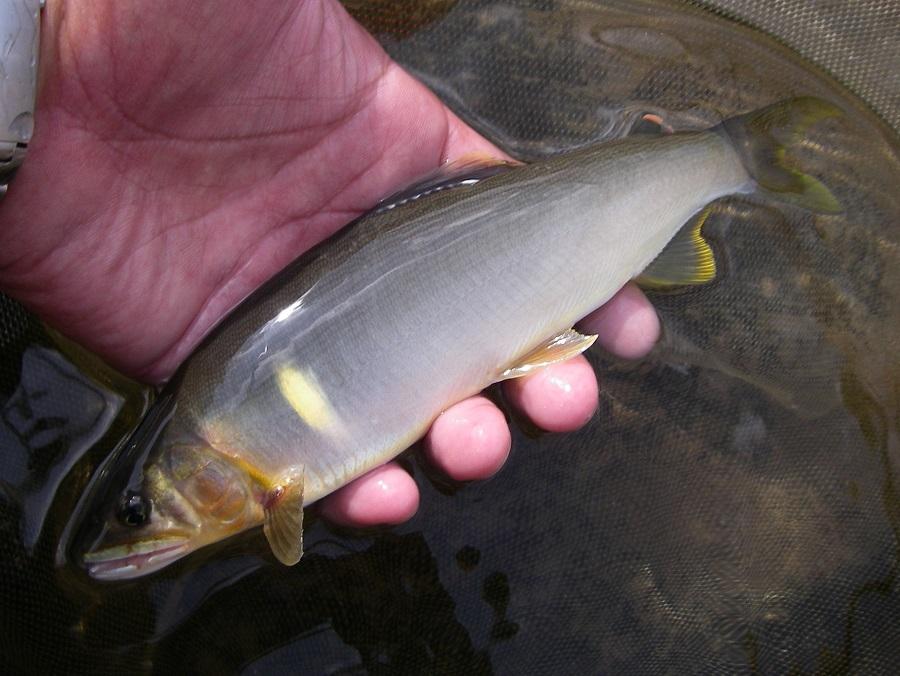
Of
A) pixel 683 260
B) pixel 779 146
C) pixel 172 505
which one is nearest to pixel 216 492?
pixel 172 505

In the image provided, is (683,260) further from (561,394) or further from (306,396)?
(306,396)

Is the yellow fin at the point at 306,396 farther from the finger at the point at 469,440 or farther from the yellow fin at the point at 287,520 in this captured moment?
the finger at the point at 469,440

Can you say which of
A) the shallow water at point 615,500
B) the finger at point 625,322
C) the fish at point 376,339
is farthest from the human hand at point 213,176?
the shallow water at point 615,500

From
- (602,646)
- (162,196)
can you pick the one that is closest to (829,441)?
(602,646)

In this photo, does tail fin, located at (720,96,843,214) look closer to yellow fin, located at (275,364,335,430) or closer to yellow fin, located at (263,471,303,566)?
yellow fin, located at (275,364,335,430)

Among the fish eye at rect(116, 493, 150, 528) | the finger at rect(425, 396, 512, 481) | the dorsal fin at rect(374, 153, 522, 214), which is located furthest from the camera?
the dorsal fin at rect(374, 153, 522, 214)

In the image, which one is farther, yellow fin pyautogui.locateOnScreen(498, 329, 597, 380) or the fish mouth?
yellow fin pyautogui.locateOnScreen(498, 329, 597, 380)

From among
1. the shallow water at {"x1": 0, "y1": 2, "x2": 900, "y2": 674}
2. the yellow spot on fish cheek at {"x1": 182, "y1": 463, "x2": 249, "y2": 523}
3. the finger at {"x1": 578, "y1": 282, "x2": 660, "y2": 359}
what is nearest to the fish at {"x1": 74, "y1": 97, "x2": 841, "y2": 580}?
the yellow spot on fish cheek at {"x1": 182, "y1": 463, "x2": 249, "y2": 523}
